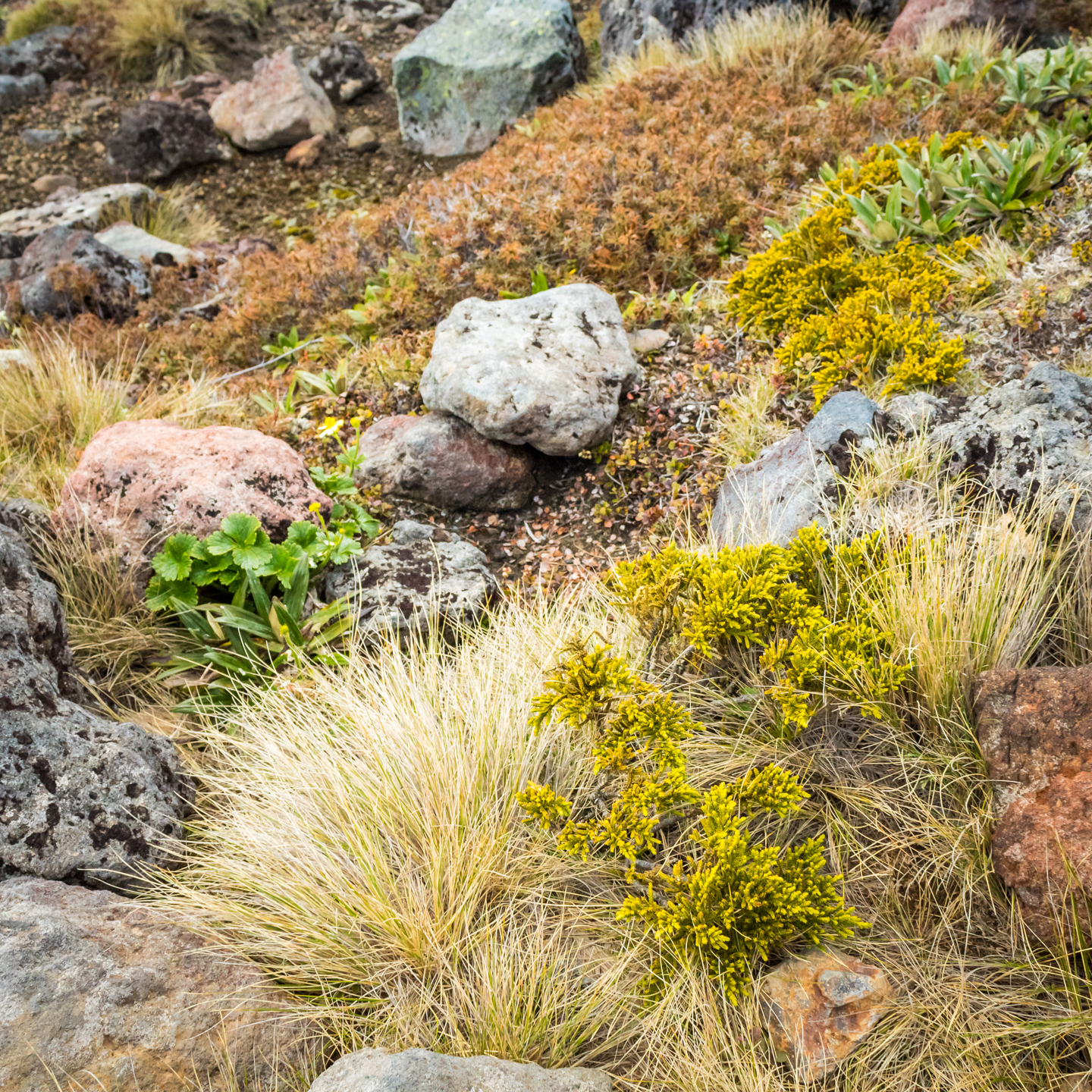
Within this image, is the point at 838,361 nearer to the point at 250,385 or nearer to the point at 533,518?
the point at 533,518

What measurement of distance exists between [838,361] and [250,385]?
13.4 ft

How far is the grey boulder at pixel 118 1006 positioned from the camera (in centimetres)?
193

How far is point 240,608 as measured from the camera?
3.76 metres

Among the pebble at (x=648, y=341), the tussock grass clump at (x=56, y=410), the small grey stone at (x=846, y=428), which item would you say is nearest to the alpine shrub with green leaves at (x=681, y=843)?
the small grey stone at (x=846, y=428)

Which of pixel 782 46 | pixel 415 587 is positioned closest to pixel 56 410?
pixel 415 587

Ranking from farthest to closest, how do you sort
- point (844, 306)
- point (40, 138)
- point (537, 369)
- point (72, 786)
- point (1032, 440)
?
point (40, 138)
point (537, 369)
point (844, 306)
point (1032, 440)
point (72, 786)

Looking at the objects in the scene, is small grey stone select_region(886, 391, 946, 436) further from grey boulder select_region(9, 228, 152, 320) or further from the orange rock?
grey boulder select_region(9, 228, 152, 320)

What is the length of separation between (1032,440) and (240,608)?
3.41m

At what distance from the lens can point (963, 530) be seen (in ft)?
9.23

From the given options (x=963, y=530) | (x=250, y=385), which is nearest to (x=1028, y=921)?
(x=963, y=530)

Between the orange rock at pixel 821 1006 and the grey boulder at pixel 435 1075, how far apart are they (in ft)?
1.60

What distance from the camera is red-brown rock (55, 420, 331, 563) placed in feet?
13.0

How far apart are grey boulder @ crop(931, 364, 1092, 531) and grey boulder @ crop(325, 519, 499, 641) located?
214 centimetres

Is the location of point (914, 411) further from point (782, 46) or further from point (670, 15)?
point (670, 15)
